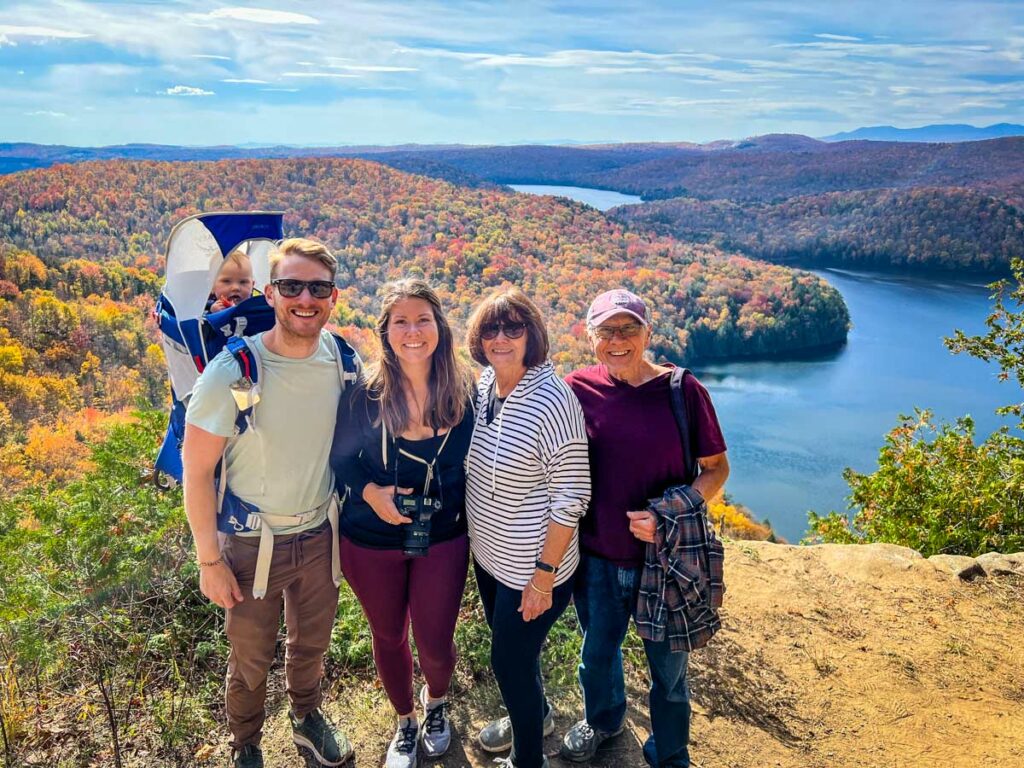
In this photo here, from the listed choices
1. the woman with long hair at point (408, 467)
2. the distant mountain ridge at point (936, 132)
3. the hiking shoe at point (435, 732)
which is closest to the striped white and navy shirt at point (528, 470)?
the woman with long hair at point (408, 467)

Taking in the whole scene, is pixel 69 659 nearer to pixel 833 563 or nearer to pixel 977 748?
pixel 977 748

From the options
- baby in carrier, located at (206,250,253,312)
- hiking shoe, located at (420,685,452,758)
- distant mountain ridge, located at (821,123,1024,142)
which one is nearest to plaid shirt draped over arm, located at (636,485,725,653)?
hiking shoe, located at (420,685,452,758)

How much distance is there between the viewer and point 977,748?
2607 mm

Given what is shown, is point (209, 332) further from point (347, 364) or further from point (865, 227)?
point (865, 227)

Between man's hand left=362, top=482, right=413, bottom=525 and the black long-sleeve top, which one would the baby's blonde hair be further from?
man's hand left=362, top=482, right=413, bottom=525

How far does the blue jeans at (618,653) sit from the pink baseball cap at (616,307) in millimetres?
739

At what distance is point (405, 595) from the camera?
206 centimetres

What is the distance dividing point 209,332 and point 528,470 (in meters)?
1.02

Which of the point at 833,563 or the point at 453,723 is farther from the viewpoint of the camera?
the point at 833,563

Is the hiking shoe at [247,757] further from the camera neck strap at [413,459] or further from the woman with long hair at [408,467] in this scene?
the camera neck strap at [413,459]

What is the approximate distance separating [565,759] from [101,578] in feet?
6.71

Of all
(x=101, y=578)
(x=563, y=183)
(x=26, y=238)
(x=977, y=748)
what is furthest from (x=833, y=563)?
(x=563, y=183)

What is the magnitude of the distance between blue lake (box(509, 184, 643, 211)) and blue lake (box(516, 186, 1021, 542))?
2528 centimetres

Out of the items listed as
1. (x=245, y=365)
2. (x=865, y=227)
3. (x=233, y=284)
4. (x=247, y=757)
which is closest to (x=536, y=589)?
(x=245, y=365)
